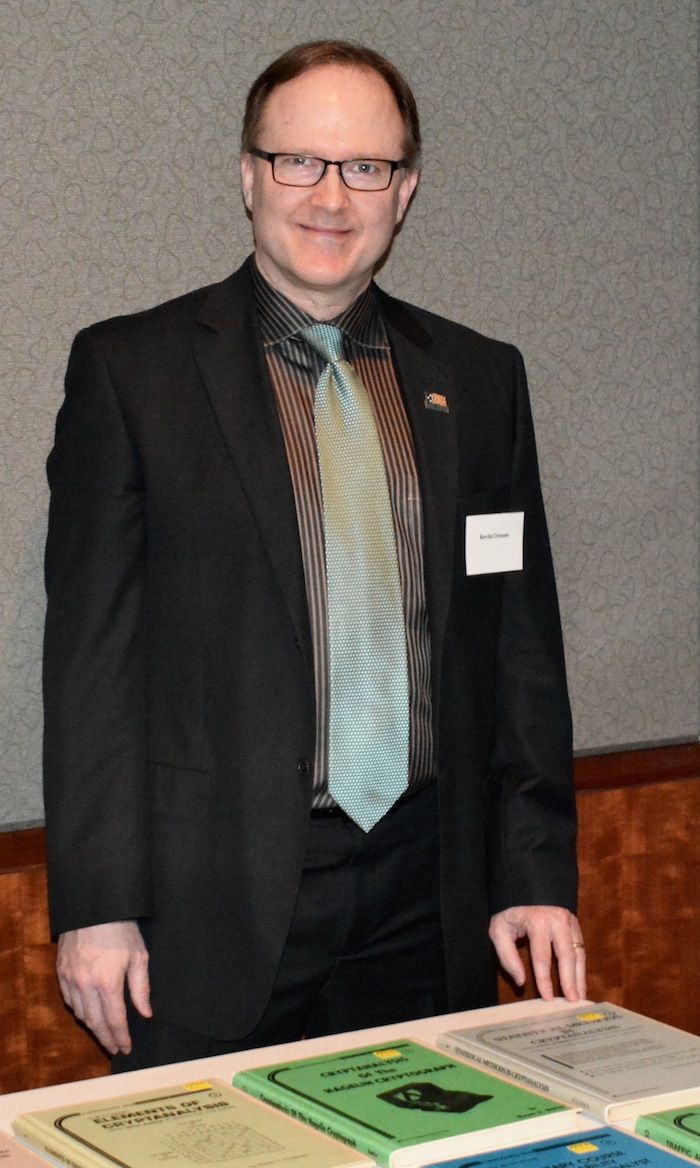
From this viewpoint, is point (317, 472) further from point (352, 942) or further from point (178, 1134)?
point (178, 1134)

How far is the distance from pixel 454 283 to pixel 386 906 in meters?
1.26

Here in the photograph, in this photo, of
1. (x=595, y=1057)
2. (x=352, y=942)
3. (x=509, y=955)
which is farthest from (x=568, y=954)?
(x=595, y=1057)

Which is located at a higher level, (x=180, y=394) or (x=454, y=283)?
(x=454, y=283)

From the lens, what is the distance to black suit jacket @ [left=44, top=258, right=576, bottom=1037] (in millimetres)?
1877

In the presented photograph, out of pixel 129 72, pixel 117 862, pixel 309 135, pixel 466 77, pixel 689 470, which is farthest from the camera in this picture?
pixel 689 470

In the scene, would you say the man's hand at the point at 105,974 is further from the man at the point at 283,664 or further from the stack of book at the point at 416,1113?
the stack of book at the point at 416,1113

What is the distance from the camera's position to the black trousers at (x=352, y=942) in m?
1.92

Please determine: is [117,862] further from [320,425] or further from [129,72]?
[129,72]

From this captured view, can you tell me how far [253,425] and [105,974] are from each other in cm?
72

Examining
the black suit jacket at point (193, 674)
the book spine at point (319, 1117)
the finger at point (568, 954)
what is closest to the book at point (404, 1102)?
the book spine at point (319, 1117)

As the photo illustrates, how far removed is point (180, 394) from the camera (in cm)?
197

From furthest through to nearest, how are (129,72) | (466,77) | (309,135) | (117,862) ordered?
1. (466,77)
2. (129,72)
3. (309,135)
4. (117,862)

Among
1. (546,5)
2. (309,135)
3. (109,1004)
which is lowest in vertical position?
(109,1004)

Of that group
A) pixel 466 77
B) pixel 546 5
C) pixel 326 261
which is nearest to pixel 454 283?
pixel 466 77
